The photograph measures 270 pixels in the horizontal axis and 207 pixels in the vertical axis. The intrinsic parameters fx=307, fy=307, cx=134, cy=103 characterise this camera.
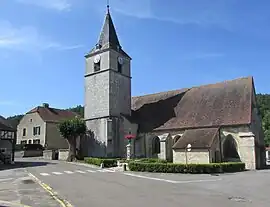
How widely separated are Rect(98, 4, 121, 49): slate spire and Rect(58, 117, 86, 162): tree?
1004 cm

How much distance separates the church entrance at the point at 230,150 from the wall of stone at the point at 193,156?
363 cm

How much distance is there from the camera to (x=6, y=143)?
1399 inches

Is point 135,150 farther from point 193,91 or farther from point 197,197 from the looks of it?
point 197,197

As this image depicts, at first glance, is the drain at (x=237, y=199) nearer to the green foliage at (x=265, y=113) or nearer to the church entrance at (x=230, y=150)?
the church entrance at (x=230, y=150)

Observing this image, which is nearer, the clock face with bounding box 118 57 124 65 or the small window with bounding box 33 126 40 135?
the clock face with bounding box 118 57 124 65

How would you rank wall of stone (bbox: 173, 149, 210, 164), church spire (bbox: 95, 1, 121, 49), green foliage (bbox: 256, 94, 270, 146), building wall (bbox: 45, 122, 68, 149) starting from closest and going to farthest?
wall of stone (bbox: 173, 149, 210, 164) < church spire (bbox: 95, 1, 121, 49) < building wall (bbox: 45, 122, 68, 149) < green foliage (bbox: 256, 94, 270, 146)

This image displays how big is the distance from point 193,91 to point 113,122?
10222 millimetres

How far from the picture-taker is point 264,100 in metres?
75.6

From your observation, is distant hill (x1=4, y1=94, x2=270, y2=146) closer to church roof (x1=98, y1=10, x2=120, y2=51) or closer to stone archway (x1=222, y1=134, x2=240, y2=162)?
church roof (x1=98, y1=10, x2=120, y2=51)

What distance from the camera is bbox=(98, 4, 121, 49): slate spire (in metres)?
38.0

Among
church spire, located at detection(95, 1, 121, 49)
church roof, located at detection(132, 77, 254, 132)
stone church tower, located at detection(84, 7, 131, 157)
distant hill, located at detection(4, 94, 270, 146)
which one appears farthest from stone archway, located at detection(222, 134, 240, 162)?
distant hill, located at detection(4, 94, 270, 146)

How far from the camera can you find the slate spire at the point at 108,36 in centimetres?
3803

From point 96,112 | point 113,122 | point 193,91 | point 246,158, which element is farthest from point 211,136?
point 96,112

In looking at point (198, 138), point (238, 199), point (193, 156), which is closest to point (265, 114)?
point (198, 138)
